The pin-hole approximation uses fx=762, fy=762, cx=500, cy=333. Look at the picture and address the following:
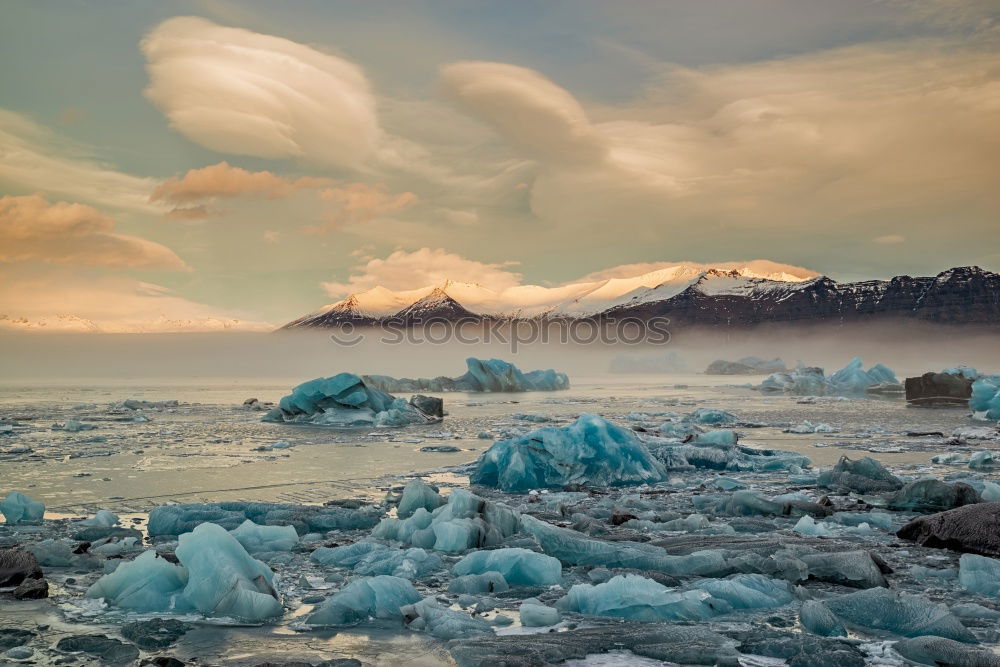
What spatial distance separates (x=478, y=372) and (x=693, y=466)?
2680 centimetres

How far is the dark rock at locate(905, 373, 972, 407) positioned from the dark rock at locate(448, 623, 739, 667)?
27.4 m

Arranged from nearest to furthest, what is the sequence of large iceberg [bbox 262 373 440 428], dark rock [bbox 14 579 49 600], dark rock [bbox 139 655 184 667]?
dark rock [bbox 139 655 184 667], dark rock [bbox 14 579 49 600], large iceberg [bbox 262 373 440 428]

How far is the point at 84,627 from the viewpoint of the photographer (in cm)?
377

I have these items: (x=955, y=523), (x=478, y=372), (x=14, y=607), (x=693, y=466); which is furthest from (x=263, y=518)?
(x=478, y=372)

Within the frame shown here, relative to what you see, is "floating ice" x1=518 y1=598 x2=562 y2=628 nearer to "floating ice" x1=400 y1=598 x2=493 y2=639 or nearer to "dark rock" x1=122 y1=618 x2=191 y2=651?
"floating ice" x1=400 y1=598 x2=493 y2=639

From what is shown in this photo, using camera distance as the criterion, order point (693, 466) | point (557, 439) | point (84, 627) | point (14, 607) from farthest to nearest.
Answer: point (693, 466) < point (557, 439) < point (14, 607) < point (84, 627)

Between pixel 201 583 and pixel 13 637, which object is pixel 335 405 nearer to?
pixel 201 583

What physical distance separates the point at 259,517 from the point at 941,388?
2809 centimetres

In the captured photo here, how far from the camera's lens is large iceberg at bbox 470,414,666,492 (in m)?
8.96

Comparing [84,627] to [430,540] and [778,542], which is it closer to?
[430,540]

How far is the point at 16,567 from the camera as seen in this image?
455 cm

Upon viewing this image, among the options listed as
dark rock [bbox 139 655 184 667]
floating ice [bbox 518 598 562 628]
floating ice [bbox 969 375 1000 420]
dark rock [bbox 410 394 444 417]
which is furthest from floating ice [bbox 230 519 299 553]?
floating ice [bbox 969 375 1000 420]

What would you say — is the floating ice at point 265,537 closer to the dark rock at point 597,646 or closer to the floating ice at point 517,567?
the floating ice at point 517,567

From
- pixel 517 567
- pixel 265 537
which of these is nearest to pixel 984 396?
pixel 517 567
